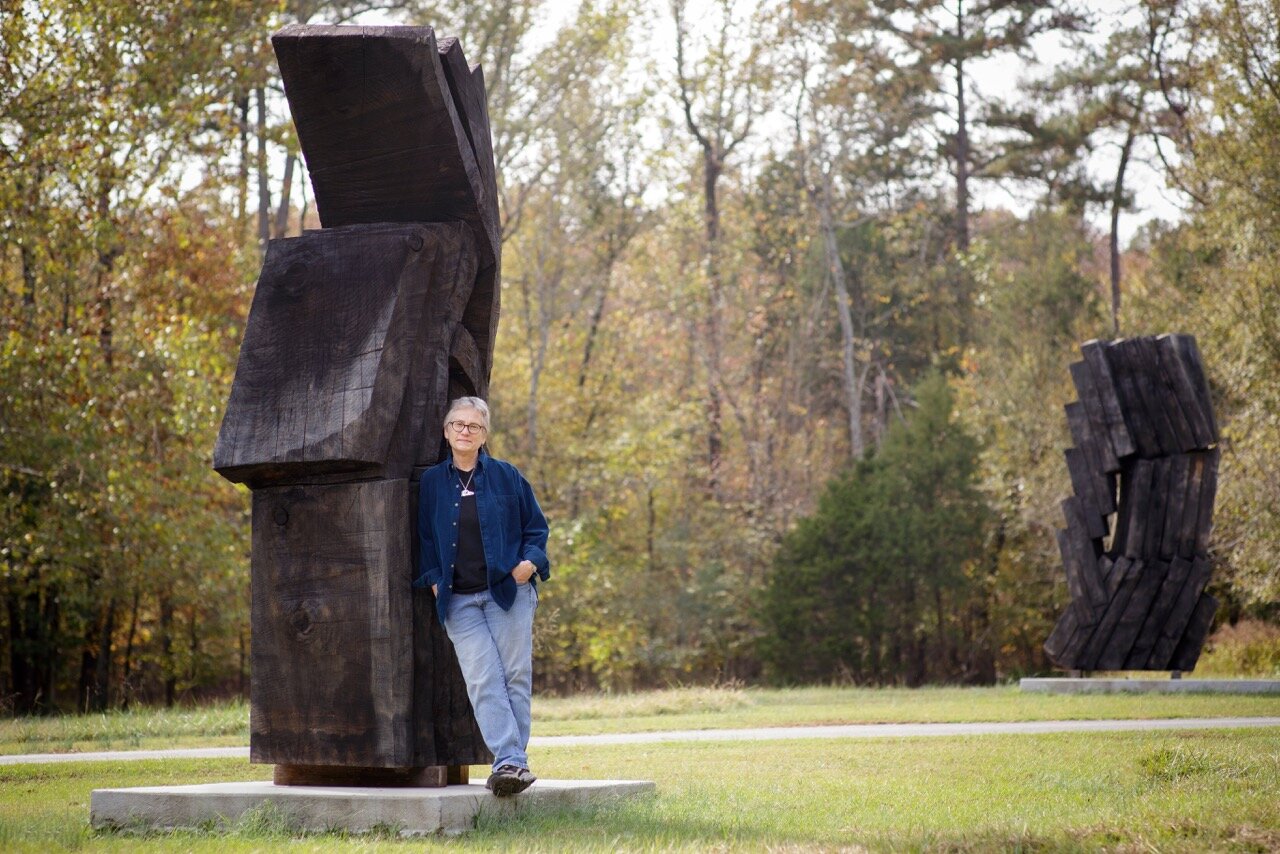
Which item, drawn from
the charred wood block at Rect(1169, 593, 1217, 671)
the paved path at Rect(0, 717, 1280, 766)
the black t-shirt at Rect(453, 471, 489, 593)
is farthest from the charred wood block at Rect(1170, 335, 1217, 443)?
the black t-shirt at Rect(453, 471, 489, 593)

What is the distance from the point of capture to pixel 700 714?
14.3 metres

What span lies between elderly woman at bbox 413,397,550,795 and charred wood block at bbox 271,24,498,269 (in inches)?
40.6

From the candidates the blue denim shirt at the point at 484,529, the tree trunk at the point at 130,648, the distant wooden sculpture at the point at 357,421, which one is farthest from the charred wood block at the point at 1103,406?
the tree trunk at the point at 130,648

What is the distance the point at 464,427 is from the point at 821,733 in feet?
19.0

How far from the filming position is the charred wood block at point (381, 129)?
20.9 ft

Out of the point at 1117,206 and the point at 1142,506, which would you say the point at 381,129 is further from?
the point at 1117,206

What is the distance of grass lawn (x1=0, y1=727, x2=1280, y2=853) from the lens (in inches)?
211

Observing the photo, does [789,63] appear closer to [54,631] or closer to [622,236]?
[622,236]

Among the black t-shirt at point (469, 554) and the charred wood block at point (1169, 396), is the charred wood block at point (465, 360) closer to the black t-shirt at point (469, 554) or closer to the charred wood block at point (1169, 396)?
the black t-shirt at point (469, 554)

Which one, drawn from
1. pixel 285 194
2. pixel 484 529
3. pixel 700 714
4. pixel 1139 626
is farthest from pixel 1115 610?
pixel 285 194

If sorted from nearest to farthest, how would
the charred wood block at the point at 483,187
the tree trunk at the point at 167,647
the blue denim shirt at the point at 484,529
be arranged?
the blue denim shirt at the point at 484,529
the charred wood block at the point at 483,187
the tree trunk at the point at 167,647

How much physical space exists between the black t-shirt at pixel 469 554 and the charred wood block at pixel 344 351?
36 centimetres

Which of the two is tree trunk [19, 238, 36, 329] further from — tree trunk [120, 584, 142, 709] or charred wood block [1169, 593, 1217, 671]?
charred wood block [1169, 593, 1217, 671]

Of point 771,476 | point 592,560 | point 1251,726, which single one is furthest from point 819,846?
point 771,476
